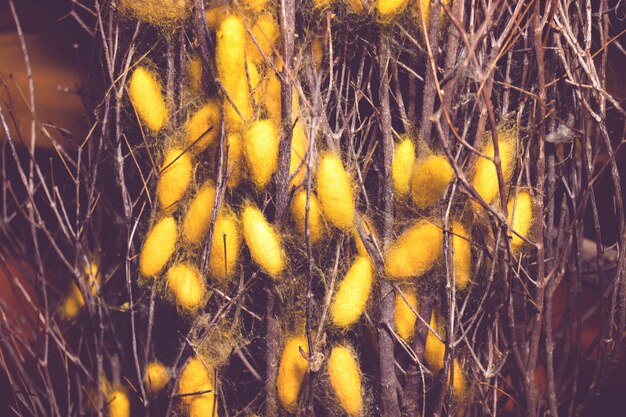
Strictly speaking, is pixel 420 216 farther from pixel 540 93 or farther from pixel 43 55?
pixel 43 55

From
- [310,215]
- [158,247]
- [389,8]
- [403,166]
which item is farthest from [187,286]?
[389,8]

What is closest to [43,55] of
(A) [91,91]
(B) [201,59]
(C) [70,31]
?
(C) [70,31]

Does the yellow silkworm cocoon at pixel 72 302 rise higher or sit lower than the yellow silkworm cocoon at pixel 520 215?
lower

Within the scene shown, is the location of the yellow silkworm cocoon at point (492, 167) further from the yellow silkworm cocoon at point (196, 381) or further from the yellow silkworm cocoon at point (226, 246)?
the yellow silkworm cocoon at point (196, 381)

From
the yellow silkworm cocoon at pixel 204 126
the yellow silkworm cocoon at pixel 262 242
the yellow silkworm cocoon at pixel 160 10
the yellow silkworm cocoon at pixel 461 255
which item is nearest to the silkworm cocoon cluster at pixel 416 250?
the yellow silkworm cocoon at pixel 461 255

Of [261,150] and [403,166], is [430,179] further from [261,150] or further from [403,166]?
[261,150]

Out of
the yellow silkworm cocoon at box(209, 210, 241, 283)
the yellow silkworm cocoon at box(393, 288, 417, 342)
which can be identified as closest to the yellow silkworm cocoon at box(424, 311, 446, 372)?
the yellow silkworm cocoon at box(393, 288, 417, 342)

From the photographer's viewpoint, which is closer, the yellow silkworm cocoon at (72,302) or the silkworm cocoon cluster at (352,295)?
the silkworm cocoon cluster at (352,295)
